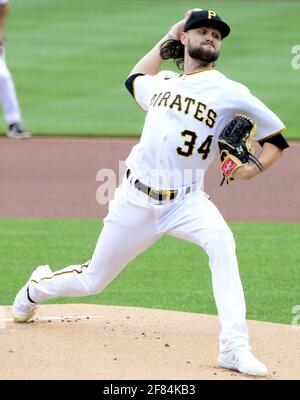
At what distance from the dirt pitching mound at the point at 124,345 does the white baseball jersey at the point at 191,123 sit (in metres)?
0.94

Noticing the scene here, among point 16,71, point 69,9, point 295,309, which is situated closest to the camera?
point 295,309

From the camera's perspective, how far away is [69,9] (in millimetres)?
25578

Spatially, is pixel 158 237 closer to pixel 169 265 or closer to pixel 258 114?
pixel 258 114

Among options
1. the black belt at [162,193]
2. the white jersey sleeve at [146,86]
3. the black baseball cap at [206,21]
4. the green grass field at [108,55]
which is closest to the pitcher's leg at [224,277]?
the black belt at [162,193]

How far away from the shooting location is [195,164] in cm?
597

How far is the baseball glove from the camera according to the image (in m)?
5.77

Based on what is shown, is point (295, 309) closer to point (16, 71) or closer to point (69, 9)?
point (16, 71)

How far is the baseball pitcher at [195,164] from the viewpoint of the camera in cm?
573

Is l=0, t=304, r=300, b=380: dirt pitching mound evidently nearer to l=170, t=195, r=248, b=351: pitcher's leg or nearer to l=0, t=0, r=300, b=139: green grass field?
l=170, t=195, r=248, b=351: pitcher's leg

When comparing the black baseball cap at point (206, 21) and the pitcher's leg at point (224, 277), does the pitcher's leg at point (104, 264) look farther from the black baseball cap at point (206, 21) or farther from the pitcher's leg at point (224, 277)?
the black baseball cap at point (206, 21)

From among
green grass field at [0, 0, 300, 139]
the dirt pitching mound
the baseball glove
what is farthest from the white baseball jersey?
green grass field at [0, 0, 300, 139]

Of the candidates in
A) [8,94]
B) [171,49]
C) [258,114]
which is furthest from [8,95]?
[258,114]

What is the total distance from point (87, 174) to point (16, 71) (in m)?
6.82
